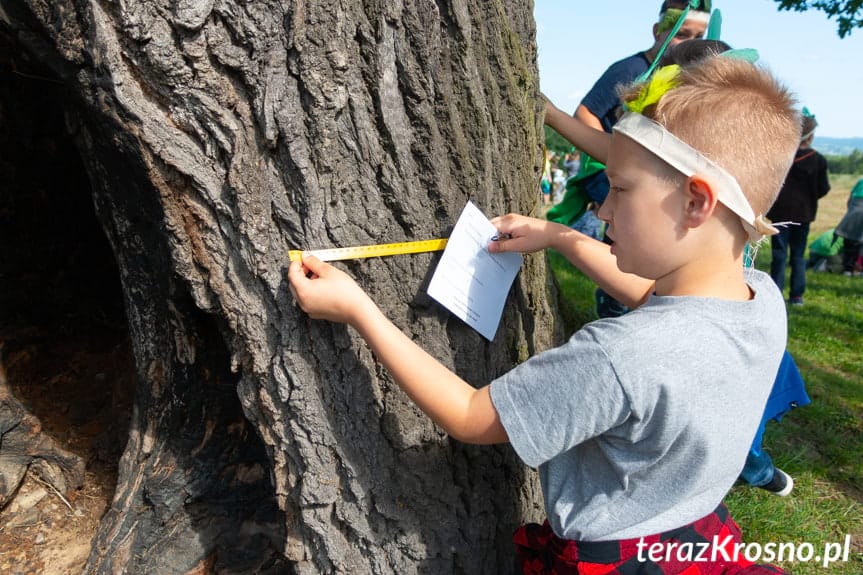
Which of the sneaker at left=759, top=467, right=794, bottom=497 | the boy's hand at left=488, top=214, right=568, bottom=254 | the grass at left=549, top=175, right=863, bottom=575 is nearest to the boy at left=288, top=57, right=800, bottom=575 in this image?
the boy's hand at left=488, top=214, right=568, bottom=254

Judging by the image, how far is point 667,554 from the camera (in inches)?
57.4

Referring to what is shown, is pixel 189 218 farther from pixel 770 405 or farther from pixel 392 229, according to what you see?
pixel 770 405

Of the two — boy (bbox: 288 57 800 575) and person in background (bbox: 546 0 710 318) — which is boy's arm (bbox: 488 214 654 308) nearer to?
boy (bbox: 288 57 800 575)

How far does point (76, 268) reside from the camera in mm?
2936

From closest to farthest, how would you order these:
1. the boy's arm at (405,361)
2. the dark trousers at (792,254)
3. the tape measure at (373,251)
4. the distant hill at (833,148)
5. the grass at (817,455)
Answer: the boy's arm at (405,361), the tape measure at (373,251), the grass at (817,455), the dark trousers at (792,254), the distant hill at (833,148)

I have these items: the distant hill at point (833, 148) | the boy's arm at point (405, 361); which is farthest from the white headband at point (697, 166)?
the distant hill at point (833, 148)

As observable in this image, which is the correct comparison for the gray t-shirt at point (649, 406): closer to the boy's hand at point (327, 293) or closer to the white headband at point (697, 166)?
the white headband at point (697, 166)

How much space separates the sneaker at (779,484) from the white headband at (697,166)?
86.7 inches

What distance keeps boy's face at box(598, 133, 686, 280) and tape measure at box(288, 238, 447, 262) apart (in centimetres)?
48

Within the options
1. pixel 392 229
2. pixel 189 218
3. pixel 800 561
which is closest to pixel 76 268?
pixel 189 218

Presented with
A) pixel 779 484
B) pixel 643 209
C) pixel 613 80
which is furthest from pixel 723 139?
pixel 779 484

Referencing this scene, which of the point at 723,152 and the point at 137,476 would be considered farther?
the point at 137,476

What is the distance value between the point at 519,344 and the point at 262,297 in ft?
2.71

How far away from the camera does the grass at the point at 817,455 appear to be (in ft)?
9.26
